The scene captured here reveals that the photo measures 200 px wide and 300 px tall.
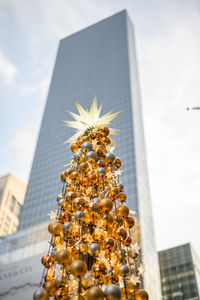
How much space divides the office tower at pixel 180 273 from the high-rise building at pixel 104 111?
4.98 metres

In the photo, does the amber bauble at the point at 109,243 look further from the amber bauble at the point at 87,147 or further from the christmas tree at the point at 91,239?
the amber bauble at the point at 87,147

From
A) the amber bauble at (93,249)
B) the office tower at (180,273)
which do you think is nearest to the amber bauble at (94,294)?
the amber bauble at (93,249)

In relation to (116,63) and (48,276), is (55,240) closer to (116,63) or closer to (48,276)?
(48,276)

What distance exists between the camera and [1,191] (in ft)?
204

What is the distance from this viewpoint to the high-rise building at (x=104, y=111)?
4056cm

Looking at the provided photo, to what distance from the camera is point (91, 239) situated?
13.1 feet

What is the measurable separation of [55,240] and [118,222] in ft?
3.62

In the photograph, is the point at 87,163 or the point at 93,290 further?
the point at 87,163

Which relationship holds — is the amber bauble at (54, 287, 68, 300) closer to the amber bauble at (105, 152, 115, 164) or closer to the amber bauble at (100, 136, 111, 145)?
the amber bauble at (105, 152, 115, 164)

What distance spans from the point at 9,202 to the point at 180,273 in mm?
40308

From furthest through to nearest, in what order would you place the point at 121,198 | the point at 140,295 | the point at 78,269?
the point at 121,198, the point at 140,295, the point at 78,269

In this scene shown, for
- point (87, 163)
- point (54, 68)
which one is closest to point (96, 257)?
point (87, 163)

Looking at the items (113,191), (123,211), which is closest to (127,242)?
(123,211)

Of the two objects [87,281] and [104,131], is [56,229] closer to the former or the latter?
[87,281]
